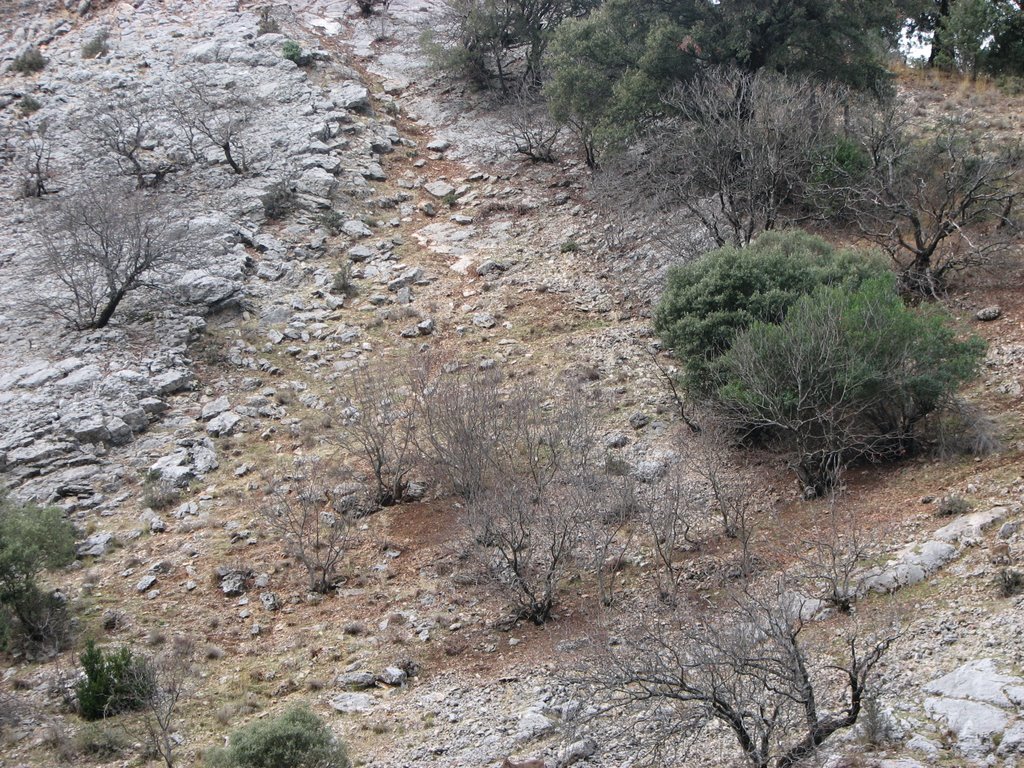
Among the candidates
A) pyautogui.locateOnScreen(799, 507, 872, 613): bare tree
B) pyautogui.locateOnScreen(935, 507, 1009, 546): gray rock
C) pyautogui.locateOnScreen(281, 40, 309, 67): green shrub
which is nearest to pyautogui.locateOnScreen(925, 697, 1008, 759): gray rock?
pyautogui.locateOnScreen(799, 507, 872, 613): bare tree

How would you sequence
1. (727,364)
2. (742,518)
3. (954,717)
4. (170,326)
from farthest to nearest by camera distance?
1. (170,326)
2. (727,364)
3. (742,518)
4. (954,717)

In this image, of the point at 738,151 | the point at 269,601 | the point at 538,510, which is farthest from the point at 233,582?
the point at 738,151

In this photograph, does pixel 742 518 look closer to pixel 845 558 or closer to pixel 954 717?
pixel 845 558

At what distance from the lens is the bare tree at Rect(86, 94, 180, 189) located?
24.7 meters

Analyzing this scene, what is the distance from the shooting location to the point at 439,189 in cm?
2481

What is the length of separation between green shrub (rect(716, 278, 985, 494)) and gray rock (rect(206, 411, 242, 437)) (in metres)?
8.32

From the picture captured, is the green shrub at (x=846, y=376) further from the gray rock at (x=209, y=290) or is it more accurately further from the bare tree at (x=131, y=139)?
the bare tree at (x=131, y=139)

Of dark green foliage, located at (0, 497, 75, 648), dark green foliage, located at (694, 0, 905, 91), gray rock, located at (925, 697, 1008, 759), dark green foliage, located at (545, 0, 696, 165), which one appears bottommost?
dark green foliage, located at (0, 497, 75, 648)

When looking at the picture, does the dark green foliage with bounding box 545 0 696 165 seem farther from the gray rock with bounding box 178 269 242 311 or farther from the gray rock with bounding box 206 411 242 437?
the gray rock with bounding box 206 411 242 437

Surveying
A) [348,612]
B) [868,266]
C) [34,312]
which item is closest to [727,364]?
[868,266]

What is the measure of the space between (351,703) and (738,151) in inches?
520

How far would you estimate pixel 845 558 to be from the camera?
11.5 meters

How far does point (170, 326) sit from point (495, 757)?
41.4 feet

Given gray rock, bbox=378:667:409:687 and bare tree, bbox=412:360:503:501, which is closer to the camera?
gray rock, bbox=378:667:409:687
